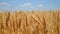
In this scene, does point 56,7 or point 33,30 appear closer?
point 33,30

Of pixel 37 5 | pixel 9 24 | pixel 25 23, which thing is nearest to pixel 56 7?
pixel 37 5

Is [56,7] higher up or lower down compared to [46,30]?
higher up

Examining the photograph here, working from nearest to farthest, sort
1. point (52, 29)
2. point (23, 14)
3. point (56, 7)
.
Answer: point (52, 29) → point (23, 14) → point (56, 7)

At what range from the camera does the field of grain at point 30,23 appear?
1.25 metres

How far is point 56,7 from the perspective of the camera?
1.63 m

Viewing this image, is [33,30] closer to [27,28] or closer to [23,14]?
[27,28]

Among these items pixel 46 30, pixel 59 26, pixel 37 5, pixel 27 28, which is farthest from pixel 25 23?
pixel 37 5

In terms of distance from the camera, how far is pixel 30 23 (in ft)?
4.24

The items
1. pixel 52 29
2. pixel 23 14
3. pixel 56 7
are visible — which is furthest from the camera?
pixel 56 7

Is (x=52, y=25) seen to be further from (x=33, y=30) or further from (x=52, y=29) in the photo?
(x=33, y=30)

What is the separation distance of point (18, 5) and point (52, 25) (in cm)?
59

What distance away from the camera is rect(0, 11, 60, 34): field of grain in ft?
4.10

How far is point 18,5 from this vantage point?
1.67 meters

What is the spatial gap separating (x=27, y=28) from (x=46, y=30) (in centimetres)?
18
